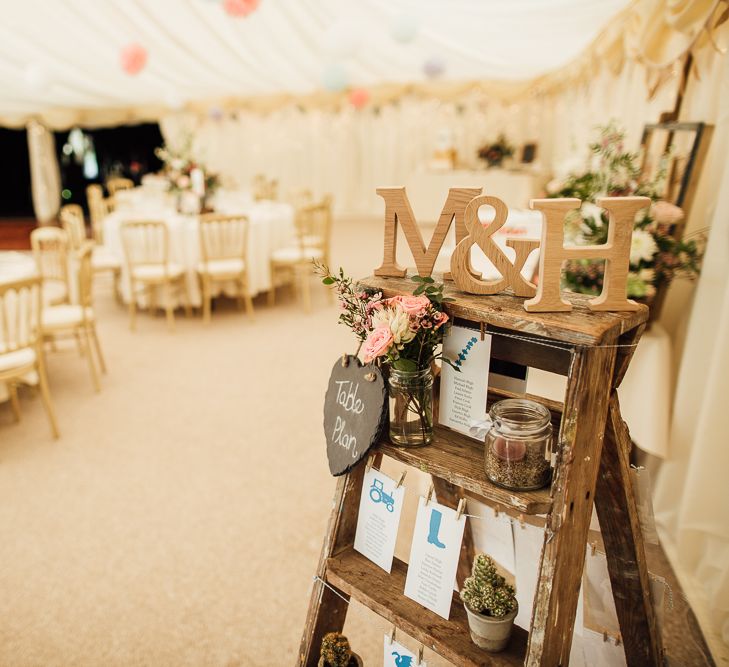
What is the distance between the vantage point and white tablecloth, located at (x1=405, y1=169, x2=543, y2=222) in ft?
25.8

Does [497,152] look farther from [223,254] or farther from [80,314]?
[80,314]

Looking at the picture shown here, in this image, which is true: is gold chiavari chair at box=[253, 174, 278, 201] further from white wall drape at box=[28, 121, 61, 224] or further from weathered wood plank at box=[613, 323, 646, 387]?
weathered wood plank at box=[613, 323, 646, 387]

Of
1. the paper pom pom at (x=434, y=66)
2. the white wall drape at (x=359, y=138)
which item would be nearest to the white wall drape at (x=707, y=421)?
the paper pom pom at (x=434, y=66)

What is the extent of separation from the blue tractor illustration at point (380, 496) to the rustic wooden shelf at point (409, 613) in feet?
0.55

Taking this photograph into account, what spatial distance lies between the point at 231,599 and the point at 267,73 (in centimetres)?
712

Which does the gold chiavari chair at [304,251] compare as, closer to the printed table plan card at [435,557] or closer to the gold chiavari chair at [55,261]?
the gold chiavari chair at [55,261]

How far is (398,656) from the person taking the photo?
125cm

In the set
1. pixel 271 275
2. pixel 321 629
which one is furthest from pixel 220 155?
pixel 321 629

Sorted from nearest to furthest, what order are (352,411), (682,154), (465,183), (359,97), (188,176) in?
(352,411) → (682,154) → (188,176) → (465,183) → (359,97)

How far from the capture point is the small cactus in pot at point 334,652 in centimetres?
131

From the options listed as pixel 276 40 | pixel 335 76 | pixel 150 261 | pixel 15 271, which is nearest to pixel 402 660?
pixel 15 271

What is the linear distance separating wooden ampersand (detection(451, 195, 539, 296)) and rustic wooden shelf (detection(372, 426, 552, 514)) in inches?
12.4

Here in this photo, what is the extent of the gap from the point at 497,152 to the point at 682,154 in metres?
6.70

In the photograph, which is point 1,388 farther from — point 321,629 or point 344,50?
point 344,50
